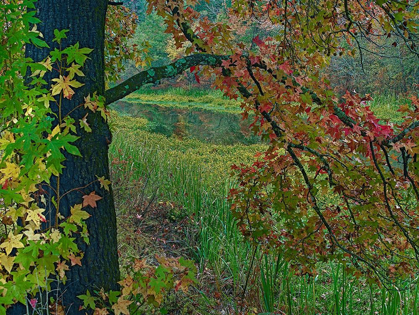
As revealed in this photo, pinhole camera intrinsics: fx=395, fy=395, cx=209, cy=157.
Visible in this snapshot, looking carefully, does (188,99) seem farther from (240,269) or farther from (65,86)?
(65,86)

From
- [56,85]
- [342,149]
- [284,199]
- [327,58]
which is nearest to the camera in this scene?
[56,85]

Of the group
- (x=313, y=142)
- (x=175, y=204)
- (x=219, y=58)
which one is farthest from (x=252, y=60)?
(x=175, y=204)

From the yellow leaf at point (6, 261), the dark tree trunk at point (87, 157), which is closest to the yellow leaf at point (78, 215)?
the dark tree trunk at point (87, 157)

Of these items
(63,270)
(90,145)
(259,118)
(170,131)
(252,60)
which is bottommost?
(170,131)

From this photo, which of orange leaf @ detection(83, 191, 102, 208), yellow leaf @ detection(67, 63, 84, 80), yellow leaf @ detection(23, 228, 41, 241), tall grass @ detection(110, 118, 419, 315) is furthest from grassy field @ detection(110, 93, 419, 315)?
yellow leaf @ detection(67, 63, 84, 80)

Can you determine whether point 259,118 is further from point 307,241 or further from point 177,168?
point 177,168

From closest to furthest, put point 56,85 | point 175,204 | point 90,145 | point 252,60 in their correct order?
point 56,85
point 90,145
point 252,60
point 175,204

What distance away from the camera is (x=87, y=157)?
6.40ft

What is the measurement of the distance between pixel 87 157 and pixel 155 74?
0.57m

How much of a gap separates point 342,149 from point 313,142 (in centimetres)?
25

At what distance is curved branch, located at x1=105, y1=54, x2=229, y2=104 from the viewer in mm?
2051

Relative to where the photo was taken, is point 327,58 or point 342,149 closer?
point 342,149

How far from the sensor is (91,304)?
1850 millimetres

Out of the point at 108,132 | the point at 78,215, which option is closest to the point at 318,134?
the point at 108,132
